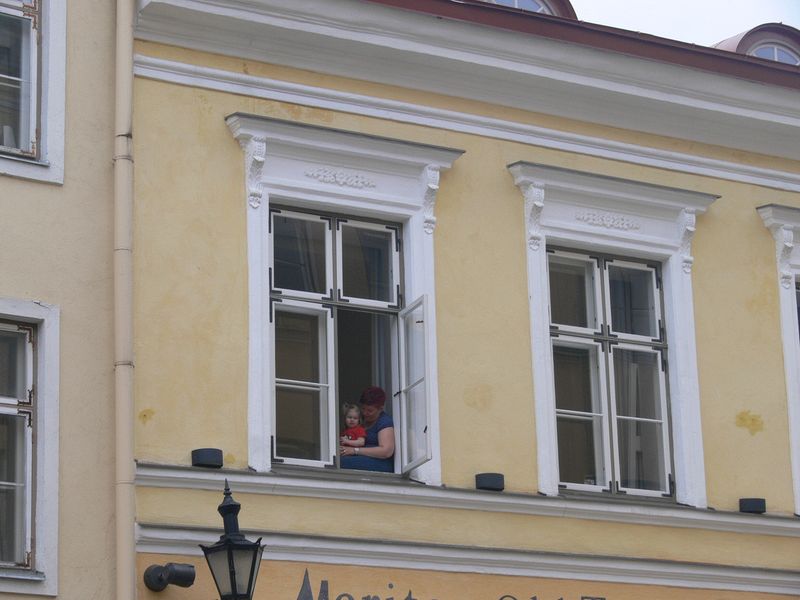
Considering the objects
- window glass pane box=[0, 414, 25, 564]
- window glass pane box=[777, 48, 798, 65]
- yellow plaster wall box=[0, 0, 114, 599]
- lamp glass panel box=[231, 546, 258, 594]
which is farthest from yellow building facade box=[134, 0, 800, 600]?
window glass pane box=[777, 48, 798, 65]

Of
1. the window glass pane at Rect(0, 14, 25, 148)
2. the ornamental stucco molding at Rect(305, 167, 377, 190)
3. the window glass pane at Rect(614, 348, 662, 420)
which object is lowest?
the window glass pane at Rect(614, 348, 662, 420)

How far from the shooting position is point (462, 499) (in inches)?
582

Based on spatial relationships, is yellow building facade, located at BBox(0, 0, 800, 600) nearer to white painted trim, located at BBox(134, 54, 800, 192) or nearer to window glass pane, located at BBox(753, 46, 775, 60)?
white painted trim, located at BBox(134, 54, 800, 192)

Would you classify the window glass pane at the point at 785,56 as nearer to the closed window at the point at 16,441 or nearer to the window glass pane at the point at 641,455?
the window glass pane at the point at 641,455

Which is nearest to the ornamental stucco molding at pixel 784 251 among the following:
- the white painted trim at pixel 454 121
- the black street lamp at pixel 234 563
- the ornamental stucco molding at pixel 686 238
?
the white painted trim at pixel 454 121

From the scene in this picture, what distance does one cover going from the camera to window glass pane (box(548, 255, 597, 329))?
16109mm

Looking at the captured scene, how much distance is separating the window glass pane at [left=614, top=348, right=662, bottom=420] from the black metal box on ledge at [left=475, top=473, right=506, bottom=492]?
159cm

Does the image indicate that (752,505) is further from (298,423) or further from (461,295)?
(298,423)

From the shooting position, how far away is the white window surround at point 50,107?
1378 centimetres

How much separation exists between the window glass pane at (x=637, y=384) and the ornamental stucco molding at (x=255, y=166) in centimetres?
339

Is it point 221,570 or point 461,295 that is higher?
point 461,295

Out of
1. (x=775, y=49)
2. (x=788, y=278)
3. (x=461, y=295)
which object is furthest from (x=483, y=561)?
(x=775, y=49)

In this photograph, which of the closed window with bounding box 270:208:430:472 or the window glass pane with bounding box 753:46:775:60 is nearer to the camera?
the closed window with bounding box 270:208:430:472

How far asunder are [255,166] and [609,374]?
3.45 metres
